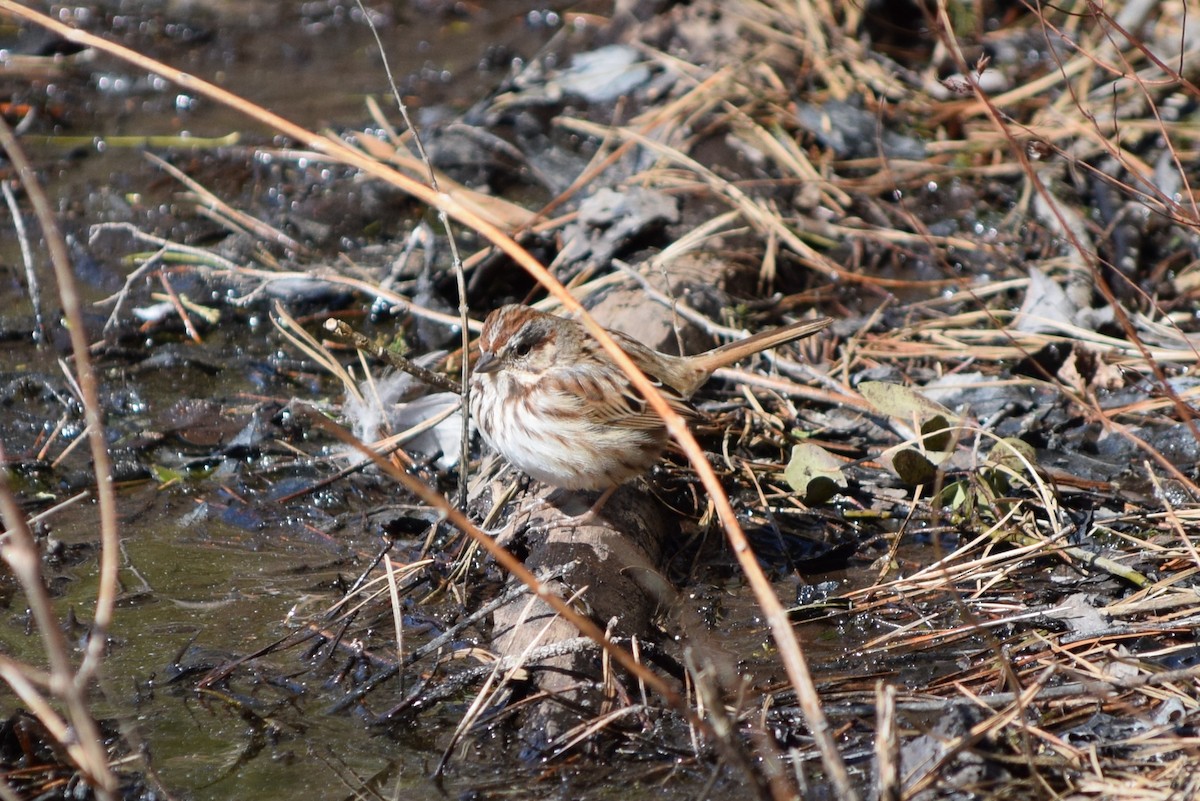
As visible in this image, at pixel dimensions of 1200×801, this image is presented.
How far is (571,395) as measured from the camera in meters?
4.43

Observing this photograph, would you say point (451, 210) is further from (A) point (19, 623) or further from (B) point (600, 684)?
(A) point (19, 623)

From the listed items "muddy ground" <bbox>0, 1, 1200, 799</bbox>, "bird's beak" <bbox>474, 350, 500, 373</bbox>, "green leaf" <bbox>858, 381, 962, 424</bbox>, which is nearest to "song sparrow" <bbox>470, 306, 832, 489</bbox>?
"bird's beak" <bbox>474, 350, 500, 373</bbox>

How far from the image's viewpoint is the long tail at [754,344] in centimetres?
478

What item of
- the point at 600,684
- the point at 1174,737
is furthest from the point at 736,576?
the point at 1174,737

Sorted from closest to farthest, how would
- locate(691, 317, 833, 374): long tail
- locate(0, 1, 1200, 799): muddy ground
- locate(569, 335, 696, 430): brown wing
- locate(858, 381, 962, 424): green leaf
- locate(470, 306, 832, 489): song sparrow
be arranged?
locate(0, 1, 1200, 799): muddy ground → locate(470, 306, 832, 489): song sparrow → locate(569, 335, 696, 430): brown wing → locate(858, 381, 962, 424): green leaf → locate(691, 317, 833, 374): long tail

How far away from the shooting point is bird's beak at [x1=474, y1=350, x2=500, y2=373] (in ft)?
14.3

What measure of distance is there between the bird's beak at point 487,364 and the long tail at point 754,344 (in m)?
0.85

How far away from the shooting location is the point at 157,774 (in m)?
3.19

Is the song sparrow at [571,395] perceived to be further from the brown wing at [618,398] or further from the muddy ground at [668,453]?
the muddy ground at [668,453]

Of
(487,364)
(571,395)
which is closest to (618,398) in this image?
(571,395)

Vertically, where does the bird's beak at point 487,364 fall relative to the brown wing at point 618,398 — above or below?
above

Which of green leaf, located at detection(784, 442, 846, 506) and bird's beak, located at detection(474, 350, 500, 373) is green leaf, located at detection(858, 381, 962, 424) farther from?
bird's beak, located at detection(474, 350, 500, 373)

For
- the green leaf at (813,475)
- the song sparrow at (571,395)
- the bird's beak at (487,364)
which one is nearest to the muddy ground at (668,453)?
the green leaf at (813,475)

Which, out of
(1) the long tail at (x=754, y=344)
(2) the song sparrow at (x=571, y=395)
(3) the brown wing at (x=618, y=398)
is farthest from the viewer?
(1) the long tail at (x=754, y=344)
